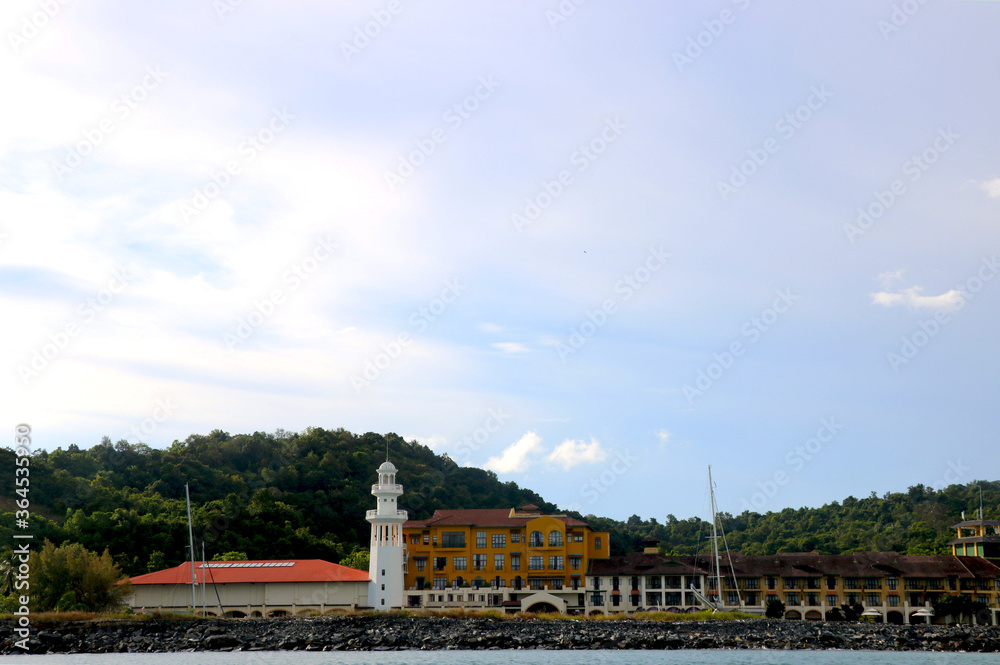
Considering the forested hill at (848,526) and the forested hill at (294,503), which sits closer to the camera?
the forested hill at (294,503)

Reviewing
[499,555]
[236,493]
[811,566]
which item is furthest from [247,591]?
[811,566]

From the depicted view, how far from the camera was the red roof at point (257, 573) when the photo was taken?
62.2 metres

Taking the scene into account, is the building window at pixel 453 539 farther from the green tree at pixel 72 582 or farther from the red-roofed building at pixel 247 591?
the green tree at pixel 72 582

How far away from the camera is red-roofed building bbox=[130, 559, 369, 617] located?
61812 mm

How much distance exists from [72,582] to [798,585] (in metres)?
52.1

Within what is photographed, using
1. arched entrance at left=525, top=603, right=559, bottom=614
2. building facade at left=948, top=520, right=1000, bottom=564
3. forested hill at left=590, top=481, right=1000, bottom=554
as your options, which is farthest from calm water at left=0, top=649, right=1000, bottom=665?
forested hill at left=590, top=481, right=1000, bottom=554

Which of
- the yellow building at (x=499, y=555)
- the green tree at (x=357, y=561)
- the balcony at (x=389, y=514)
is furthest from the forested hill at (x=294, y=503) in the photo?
the balcony at (x=389, y=514)

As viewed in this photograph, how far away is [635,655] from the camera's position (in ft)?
142

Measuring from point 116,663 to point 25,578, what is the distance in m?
17.4

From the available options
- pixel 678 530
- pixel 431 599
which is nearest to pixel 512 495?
pixel 678 530

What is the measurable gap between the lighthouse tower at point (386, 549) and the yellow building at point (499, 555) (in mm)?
7195

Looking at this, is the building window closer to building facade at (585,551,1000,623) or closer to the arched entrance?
the arched entrance

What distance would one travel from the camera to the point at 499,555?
241 ft

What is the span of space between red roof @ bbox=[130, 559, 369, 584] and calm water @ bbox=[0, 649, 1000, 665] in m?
18.0
